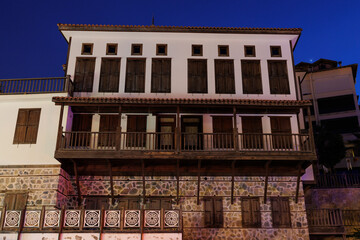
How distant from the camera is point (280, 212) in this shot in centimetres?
1614

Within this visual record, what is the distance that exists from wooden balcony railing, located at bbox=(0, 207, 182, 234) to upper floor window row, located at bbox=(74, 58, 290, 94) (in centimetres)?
749

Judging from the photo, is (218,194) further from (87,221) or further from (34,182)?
(34,182)

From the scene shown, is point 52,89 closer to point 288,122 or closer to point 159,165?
point 159,165

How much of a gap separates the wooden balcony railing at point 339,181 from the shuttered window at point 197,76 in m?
9.99

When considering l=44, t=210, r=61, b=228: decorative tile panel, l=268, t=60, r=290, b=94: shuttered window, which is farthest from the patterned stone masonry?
l=268, t=60, r=290, b=94: shuttered window

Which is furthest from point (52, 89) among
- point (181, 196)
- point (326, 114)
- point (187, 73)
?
point (326, 114)

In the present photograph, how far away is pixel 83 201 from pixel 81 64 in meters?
7.26

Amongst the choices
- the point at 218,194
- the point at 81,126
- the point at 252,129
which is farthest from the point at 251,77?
the point at 81,126

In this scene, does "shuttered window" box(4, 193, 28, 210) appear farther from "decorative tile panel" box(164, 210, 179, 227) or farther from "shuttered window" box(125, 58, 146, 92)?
"shuttered window" box(125, 58, 146, 92)

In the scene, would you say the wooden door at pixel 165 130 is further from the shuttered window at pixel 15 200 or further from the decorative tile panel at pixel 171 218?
the shuttered window at pixel 15 200

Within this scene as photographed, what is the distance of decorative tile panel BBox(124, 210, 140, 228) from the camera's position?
12305 mm

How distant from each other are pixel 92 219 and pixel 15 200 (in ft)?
16.3

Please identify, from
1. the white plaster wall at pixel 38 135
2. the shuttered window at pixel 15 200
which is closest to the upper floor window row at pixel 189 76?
the white plaster wall at pixel 38 135

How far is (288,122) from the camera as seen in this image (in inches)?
Result: 688
